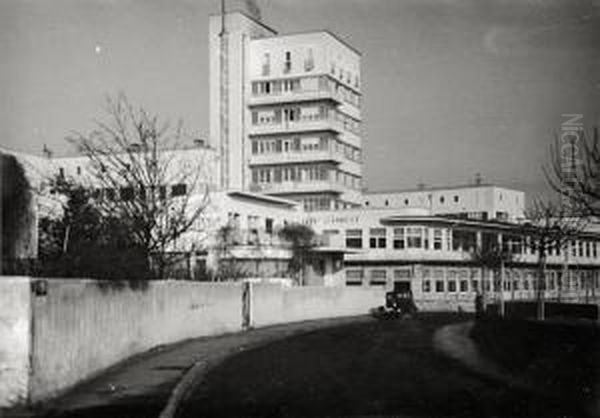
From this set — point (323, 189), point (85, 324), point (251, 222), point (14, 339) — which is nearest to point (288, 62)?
point (323, 189)

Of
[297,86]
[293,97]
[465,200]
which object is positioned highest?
[297,86]

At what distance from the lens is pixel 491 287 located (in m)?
74.9

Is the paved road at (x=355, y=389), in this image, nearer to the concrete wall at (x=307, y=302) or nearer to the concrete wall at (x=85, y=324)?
the concrete wall at (x=85, y=324)

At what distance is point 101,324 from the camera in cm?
1825

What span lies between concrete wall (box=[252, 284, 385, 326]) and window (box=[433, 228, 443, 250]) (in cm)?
1202

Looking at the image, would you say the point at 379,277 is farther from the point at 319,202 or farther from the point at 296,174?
the point at 296,174

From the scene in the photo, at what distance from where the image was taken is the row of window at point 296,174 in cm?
8669

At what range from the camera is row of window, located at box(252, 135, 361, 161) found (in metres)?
86.8

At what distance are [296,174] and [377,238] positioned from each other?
605 inches

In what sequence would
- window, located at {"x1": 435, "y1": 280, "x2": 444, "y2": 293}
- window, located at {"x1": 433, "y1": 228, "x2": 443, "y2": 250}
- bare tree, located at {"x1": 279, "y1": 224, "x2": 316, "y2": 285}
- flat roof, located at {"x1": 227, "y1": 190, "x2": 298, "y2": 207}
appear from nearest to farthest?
flat roof, located at {"x1": 227, "y1": 190, "x2": 298, "y2": 207}
bare tree, located at {"x1": 279, "y1": 224, "x2": 316, "y2": 285}
window, located at {"x1": 435, "y1": 280, "x2": 444, "y2": 293}
window, located at {"x1": 433, "y1": 228, "x2": 443, "y2": 250}

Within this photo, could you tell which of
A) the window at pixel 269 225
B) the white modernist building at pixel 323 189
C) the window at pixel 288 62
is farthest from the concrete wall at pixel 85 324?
the window at pixel 288 62

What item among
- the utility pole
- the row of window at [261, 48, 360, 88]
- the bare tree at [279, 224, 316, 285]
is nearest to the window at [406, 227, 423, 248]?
the bare tree at [279, 224, 316, 285]

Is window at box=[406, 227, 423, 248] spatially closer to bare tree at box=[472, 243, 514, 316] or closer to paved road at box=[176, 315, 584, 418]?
bare tree at box=[472, 243, 514, 316]

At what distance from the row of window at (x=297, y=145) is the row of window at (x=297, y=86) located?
14.9 ft
